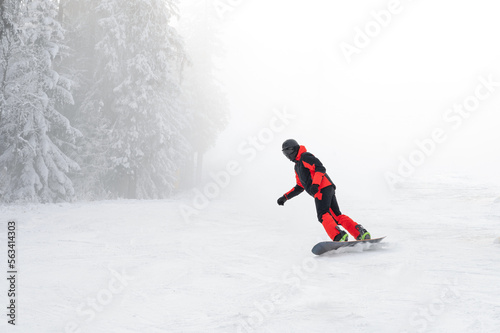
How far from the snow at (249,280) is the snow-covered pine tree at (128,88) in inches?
373

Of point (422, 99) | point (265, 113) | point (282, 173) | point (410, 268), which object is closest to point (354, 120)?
point (265, 113)

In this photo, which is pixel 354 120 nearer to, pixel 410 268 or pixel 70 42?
pixel 70 42

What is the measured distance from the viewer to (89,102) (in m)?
18.5

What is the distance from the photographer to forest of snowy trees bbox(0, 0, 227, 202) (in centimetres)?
1498

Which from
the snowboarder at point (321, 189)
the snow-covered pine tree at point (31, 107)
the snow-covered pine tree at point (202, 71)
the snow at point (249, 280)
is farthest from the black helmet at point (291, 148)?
the snow-covered pine tree at point (202, 71)

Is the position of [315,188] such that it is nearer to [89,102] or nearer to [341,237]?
[341,237]

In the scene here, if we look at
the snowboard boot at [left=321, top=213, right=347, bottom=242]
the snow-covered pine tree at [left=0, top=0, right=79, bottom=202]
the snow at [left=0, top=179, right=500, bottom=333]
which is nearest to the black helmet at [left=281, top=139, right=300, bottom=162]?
the snowboard boot at [left=321, top=213, right=347, bottom=242]

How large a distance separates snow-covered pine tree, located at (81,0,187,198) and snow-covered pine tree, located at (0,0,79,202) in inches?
114

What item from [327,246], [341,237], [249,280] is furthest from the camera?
[341,237]

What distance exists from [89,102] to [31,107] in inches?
145

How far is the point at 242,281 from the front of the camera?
5.03 metres

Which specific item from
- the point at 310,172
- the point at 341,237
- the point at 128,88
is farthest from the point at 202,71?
the point at 341,237

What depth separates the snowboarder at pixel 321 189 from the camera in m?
6.64

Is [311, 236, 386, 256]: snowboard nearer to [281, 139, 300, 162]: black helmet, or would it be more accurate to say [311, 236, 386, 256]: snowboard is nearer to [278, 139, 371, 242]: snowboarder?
[278, 139, 371, 242]: snowboarder
